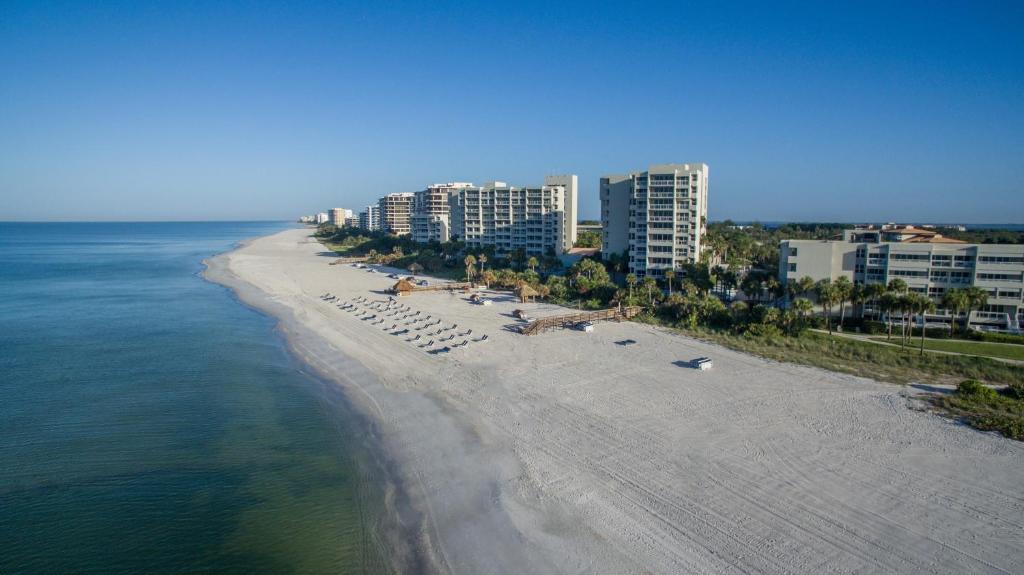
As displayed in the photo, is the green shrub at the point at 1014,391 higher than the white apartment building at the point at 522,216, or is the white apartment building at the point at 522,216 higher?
the white apartment building at the point at 522,216

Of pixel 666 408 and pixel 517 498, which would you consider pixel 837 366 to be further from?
pixel 517 498

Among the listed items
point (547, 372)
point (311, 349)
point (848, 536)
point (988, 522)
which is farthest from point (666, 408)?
point (311, 349)

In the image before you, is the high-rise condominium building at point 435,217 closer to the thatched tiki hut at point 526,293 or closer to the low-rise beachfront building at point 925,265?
the thatched tiki hut at point 526,293

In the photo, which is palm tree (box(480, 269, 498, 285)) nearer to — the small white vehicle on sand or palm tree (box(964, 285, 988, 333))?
the small white vehicle on sand

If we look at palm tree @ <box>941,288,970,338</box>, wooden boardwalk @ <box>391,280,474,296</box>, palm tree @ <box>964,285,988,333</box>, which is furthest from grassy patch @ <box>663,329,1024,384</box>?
wooden boardwalk @ <box>391,280,474,296</box>

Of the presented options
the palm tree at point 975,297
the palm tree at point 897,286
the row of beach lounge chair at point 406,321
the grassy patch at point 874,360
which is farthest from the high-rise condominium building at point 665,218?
the row of beach lounge chair at point 406,321

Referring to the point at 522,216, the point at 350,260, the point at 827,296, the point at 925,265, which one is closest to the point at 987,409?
the point at 827,296

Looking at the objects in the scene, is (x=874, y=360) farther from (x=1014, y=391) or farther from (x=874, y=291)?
(x=874, y=291)
